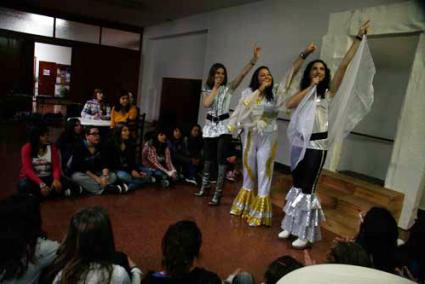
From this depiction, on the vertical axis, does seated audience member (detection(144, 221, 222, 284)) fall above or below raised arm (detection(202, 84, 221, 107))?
below

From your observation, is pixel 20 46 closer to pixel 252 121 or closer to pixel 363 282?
pixel 252 121

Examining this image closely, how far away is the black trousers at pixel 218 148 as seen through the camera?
10.1ft

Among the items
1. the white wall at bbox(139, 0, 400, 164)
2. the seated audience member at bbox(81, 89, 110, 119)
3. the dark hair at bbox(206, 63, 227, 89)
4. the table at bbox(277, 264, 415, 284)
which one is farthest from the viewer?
the seated audience member at bbox(81, 89, 110, 119)

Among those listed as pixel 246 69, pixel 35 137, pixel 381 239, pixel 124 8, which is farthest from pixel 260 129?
pixel 124 8

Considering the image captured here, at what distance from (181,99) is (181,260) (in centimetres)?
657

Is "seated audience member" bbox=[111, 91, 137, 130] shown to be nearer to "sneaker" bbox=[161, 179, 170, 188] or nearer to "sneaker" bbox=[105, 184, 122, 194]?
"sneaker" bbox=[161, 179, 170, 188]

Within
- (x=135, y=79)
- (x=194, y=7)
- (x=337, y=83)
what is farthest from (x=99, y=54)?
(x=337, y=83)

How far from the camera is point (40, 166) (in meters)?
2.90

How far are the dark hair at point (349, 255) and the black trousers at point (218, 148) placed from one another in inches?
73.7

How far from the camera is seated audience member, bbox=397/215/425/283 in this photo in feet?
4.97

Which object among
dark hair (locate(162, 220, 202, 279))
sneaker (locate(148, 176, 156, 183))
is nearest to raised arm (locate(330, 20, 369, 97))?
dark hair (locate(162, 220, 202, 279))

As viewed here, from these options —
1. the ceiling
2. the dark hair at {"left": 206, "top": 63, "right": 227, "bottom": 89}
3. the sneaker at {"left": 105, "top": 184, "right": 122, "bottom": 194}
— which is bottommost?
the sneaker at {"left": 105, "top": 184, "right": 122, "bottom": 194}

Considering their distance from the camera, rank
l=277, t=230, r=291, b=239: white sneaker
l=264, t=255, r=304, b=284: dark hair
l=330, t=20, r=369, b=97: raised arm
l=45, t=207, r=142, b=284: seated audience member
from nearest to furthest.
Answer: l=45, t=207, r=142, b=284: seated audience member → l=264, t=255, r=304, b=284: dark hair → l=330, t=20, r=369, b=97: raised arm → l=277, t=230, r=291, b=239: white sneaker

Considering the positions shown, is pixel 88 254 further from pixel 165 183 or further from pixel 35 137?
pixel 165 183
